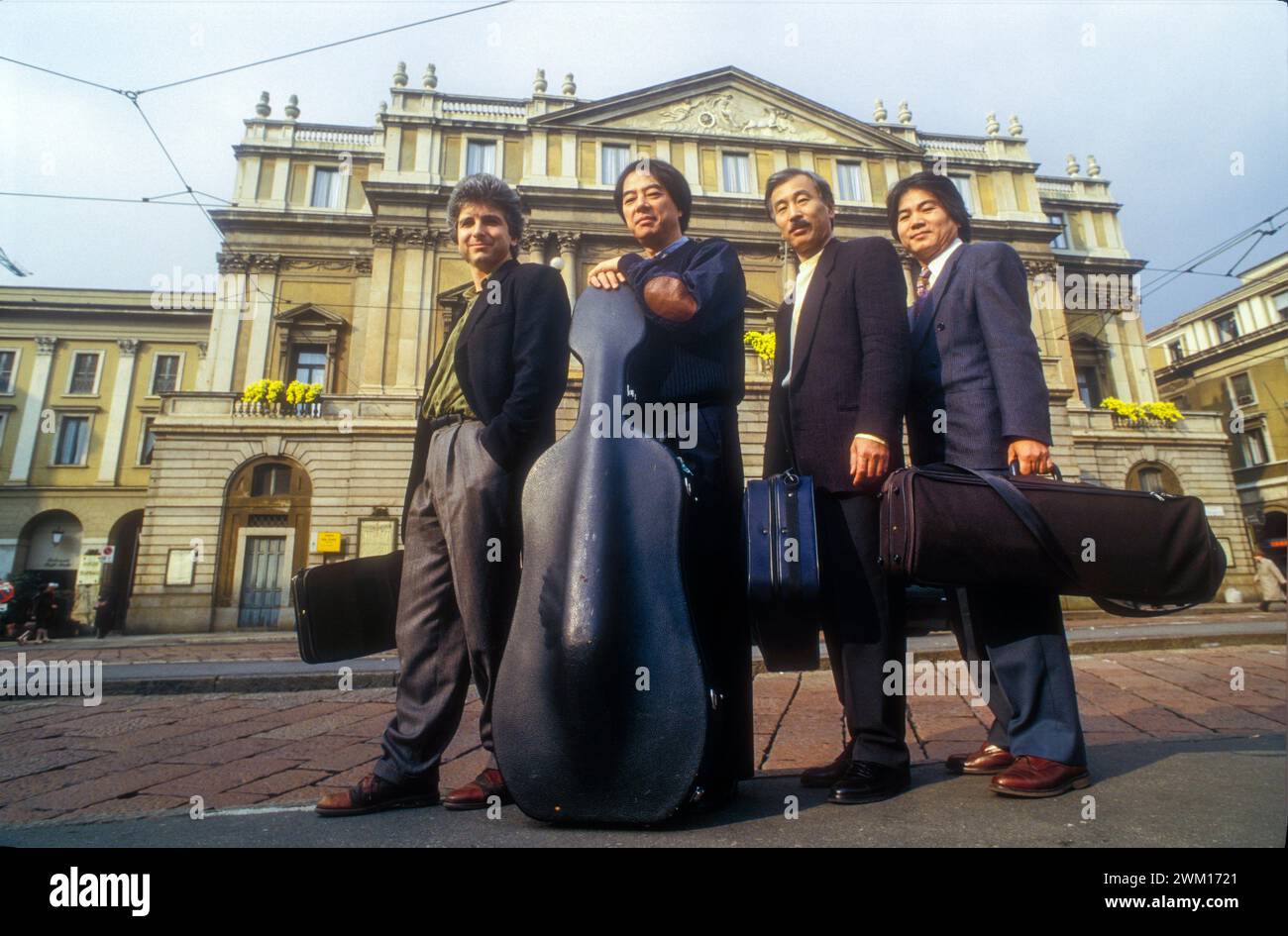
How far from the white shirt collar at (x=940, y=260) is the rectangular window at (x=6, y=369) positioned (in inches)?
1025

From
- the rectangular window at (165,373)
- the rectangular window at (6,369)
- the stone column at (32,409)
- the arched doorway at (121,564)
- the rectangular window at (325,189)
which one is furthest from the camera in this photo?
the rectangular window at (165,373)

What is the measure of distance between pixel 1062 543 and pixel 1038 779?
0.49m

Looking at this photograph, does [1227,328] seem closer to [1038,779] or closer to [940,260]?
[940,260]

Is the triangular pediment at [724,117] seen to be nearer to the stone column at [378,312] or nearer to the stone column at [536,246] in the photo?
the stone column at [536,246]

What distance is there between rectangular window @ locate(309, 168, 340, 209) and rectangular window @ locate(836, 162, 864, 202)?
14785 millimetres

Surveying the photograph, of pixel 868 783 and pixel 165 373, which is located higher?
pixel 165 373

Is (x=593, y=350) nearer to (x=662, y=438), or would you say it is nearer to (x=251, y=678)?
(x=662, y=438)

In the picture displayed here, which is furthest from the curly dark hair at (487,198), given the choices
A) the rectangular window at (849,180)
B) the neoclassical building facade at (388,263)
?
the rectangular window at (849,180)

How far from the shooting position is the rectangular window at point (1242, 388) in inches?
65.6

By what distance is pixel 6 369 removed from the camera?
20016 millimetres

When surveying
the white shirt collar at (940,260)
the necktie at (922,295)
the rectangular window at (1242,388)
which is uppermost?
the white shirt collar at (940,260)
